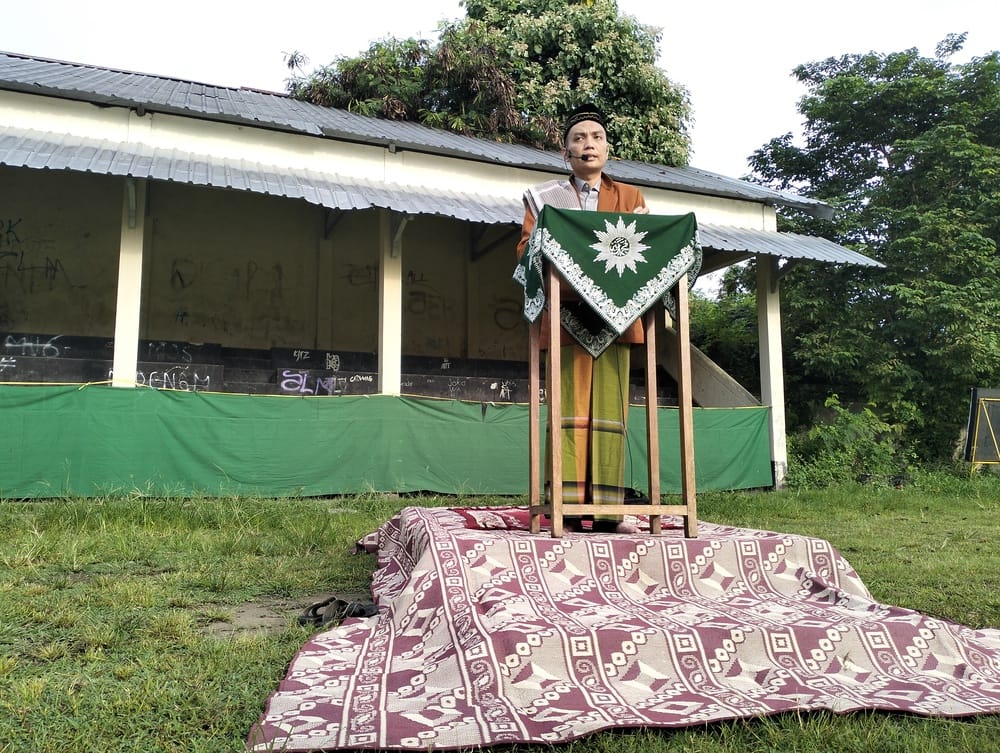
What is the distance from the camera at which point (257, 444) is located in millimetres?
8094

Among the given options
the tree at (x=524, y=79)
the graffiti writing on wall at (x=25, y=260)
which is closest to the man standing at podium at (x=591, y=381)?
the graffiti writing on wall at (x=25, y=260)

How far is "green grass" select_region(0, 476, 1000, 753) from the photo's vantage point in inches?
83.5

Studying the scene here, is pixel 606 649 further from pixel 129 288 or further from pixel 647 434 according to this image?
pixel 129 288

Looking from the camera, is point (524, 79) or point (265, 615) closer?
point (265, 615)

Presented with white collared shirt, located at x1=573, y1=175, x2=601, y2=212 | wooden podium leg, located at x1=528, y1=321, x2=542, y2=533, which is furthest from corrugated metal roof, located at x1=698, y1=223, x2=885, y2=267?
wooden podium leg, located at x1=528, y1=321, x2=542, y2=533

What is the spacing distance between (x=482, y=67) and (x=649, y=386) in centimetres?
1349

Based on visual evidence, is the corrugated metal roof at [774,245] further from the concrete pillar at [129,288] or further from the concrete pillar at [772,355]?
the concrete pillar at [129,288]

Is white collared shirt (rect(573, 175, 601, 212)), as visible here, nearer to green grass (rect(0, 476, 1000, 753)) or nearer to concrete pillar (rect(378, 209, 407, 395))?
green grass (rect(0, 476, 1000, 753))

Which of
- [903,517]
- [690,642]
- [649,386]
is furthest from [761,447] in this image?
[690,642]

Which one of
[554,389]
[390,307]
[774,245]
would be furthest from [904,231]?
[554,389]

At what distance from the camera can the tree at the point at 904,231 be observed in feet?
48.4

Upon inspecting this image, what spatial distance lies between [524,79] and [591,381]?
50.5 ft

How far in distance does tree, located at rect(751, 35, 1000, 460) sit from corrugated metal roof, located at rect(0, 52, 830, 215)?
12.3 feet

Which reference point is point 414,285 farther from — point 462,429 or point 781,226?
point 781,226
